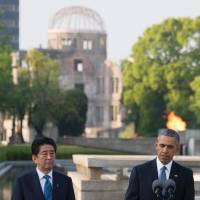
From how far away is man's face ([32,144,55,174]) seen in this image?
10.3m

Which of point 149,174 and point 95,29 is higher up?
point 95,29

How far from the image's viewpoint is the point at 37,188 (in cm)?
1033

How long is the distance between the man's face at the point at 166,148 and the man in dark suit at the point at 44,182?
0.81 m

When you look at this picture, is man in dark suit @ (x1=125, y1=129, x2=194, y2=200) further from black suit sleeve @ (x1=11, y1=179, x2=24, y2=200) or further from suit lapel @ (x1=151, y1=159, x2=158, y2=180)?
black suit sleeve @ (x1=11, y1=179, x2=24, y2=200)

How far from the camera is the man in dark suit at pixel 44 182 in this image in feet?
33.8

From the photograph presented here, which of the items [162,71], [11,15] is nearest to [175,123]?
[162,71]

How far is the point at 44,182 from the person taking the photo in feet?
33.9

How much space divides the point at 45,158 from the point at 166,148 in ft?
3.27

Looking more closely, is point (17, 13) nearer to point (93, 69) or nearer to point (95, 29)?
point (95, 29)

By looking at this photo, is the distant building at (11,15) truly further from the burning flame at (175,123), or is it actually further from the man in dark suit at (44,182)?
the man in dark suit at (44,182)

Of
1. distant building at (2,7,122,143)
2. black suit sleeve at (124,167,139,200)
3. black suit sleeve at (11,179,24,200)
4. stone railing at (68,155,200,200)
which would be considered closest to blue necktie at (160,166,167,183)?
black suit sleeve at (124,167,139,200)

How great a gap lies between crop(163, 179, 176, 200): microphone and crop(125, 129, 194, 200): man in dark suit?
11 cm

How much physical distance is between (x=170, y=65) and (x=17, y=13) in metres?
108

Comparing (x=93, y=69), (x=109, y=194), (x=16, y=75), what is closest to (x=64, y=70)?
(x=93, y=69)
